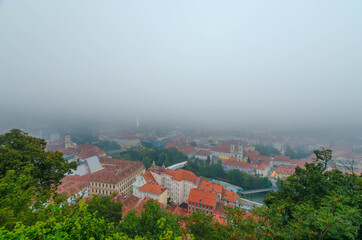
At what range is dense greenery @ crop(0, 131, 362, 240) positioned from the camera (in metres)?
3.62

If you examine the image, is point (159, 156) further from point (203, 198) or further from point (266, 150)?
point (266, 150)

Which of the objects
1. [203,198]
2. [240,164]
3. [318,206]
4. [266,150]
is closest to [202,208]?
[203,198]

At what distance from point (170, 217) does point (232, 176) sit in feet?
125

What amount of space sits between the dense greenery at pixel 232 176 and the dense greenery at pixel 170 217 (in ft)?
101

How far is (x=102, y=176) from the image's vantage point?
1101 inches

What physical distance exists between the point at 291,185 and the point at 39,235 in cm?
1185

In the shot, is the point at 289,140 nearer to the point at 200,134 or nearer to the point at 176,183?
the point at 200,134

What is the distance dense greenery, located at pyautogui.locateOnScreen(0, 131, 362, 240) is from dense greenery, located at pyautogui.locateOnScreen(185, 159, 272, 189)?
30.7 metres

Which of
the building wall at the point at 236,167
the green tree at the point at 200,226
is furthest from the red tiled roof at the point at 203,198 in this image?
the building wall at the point at 236,167

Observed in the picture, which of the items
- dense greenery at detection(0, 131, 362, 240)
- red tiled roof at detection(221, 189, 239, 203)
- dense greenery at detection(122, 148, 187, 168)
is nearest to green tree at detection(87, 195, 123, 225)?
dense greenery at detection(0, 131, 362, 240)

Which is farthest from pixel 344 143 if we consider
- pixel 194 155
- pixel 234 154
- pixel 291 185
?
pixel 291 185

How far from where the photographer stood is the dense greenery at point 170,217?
3616 mm

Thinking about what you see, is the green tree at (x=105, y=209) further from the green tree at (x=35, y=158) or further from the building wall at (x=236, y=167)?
the building wall at (x=236, y=167)

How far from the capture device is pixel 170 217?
6.25m
